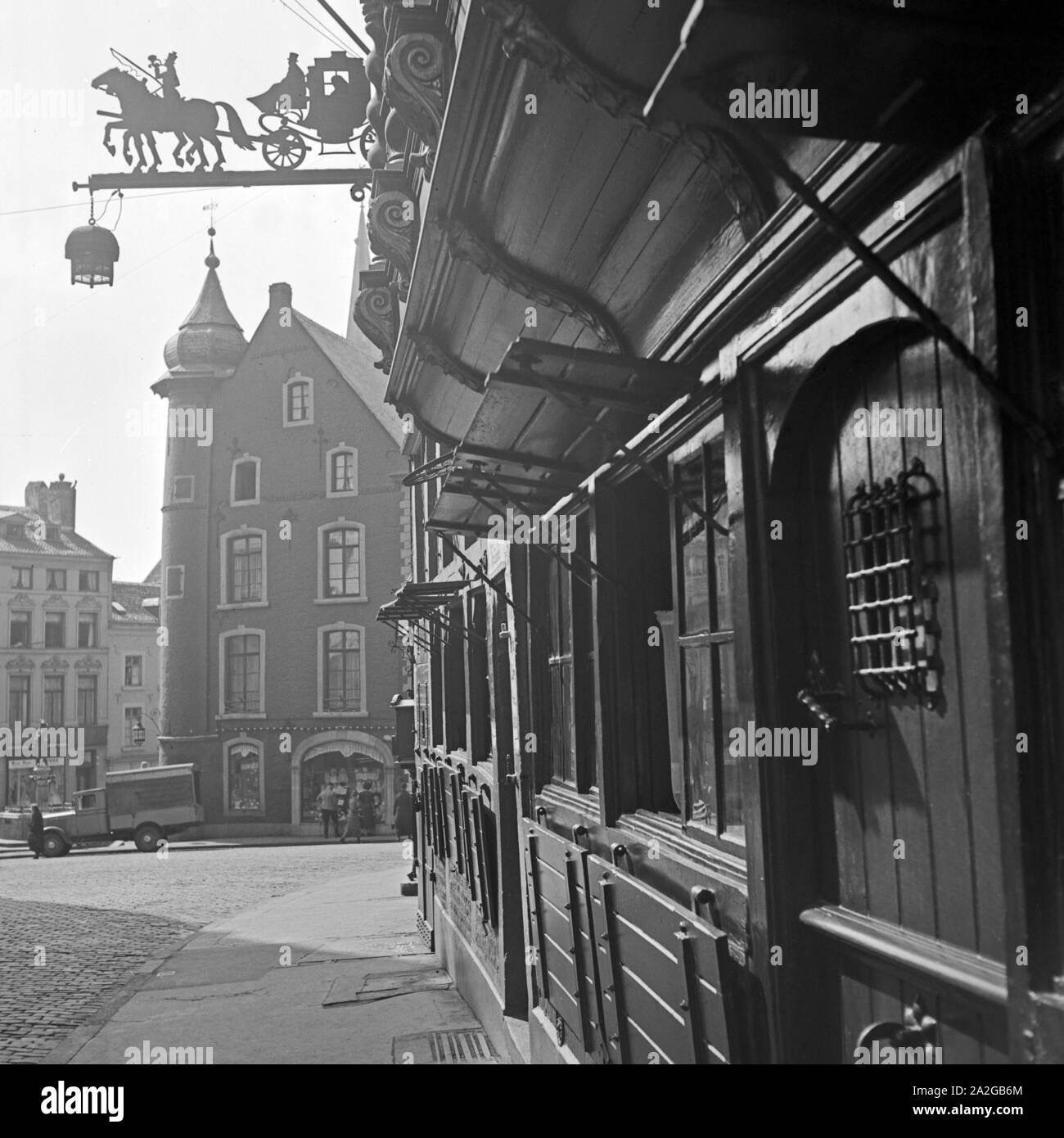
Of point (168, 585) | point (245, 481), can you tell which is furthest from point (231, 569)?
point (245, 481)

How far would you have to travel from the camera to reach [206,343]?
129ft

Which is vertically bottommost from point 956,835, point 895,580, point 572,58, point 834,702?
point 956,835

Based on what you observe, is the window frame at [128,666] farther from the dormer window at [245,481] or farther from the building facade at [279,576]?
the dormer window at [245,481]

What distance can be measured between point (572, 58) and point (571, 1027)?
4.17m

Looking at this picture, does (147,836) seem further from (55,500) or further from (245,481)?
(55,500)

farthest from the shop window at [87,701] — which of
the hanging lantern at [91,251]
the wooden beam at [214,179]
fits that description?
the wooden beam at [214,179]

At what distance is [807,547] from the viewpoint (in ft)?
10.9

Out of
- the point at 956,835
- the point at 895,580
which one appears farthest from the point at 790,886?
the point at 895,580

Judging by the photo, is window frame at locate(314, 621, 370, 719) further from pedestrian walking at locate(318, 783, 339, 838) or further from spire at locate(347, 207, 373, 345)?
spire at locate(347, 207, 373, 345)

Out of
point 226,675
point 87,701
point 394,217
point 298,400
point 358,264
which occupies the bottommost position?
point 87,701

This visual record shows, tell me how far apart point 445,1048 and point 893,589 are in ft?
22.3

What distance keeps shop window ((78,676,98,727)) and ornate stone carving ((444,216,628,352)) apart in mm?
54434

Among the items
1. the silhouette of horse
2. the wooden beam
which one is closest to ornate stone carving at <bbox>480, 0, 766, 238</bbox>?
the wooden beam
